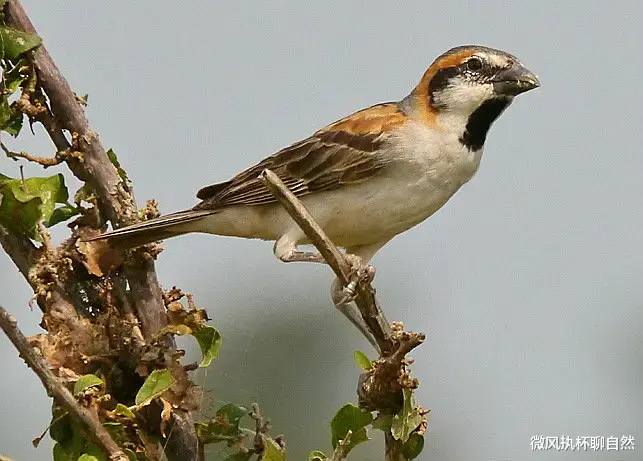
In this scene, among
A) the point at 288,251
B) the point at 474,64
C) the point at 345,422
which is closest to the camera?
the point at 345,422

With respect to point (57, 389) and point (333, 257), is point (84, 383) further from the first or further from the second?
point (333, 257)

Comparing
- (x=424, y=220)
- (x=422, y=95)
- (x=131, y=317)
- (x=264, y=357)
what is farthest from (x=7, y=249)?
(x=264, y=357)

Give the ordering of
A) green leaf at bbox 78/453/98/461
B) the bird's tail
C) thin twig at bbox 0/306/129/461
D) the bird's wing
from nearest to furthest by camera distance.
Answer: thin twig at bbox 0/306/129/461 → green leaf at bbox 78/453/98/461 → the bird's tail → the bird's wing

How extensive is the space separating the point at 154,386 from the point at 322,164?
7.17 feet

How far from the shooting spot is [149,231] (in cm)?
356

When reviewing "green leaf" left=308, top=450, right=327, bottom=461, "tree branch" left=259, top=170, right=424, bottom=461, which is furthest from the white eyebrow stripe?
"green leaf" left=308, top=450, right=327, bottom=461

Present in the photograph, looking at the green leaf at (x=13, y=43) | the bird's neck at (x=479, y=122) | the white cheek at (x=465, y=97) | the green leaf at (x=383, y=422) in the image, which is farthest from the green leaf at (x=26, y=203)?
the white cheek at (x=465, y=97)

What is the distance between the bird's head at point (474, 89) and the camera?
4938 mm

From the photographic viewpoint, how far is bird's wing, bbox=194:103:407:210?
191 inches

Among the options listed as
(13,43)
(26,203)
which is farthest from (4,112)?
(26,203)

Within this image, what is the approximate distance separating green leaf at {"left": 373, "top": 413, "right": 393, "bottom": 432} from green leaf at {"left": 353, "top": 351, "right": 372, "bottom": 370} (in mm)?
153

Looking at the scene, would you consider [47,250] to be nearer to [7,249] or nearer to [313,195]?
[7,249]

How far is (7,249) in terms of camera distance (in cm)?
316

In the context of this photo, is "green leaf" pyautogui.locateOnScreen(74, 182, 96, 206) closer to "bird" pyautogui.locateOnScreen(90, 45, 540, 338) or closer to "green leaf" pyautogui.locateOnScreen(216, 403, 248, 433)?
"green leaf" pyautogui.locateOnScreen(216, 403, 248, 433)
